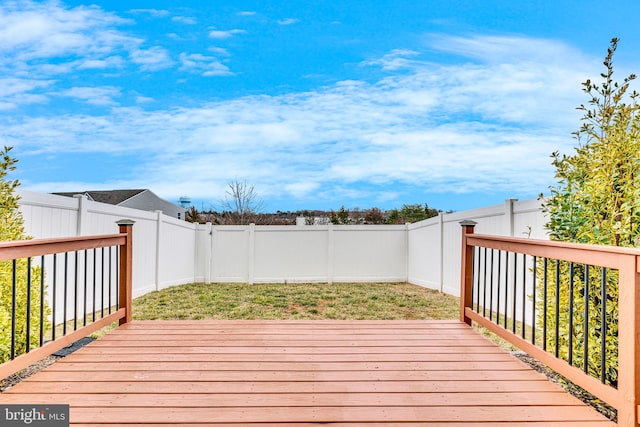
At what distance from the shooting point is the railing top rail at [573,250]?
2.10 meters

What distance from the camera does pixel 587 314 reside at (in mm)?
2439

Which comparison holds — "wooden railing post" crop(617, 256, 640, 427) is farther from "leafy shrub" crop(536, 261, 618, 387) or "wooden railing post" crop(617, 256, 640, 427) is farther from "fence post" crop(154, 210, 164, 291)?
"fence post" crop(154, 210, 164, 291)

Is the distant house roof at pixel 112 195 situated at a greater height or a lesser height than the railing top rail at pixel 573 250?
greater

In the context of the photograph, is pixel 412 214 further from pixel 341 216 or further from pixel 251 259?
pixel 251 259

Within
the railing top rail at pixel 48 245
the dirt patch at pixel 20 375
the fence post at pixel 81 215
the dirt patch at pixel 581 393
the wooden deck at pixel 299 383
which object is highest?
the fence post at pixel 81 215

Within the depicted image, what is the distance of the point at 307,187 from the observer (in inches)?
573

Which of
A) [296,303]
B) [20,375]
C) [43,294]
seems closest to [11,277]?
[43,294]

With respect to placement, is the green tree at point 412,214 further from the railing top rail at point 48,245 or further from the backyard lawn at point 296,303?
the railing top rail at point 48,245

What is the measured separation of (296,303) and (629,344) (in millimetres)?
6134

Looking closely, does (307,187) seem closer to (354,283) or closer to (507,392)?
(354,283)

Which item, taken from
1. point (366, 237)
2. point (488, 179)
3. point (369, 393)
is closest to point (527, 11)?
point (488, 179)

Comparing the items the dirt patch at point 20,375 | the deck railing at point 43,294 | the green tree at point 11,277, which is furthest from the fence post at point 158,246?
the green tree at point 11,277

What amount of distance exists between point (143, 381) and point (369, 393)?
1450 mm

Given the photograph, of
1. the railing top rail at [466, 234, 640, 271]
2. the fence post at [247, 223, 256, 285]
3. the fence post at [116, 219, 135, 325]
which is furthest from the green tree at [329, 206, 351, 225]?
the railing top rail at [466, 234, 640, 271]
